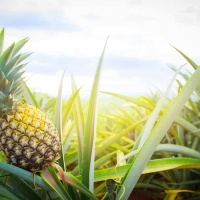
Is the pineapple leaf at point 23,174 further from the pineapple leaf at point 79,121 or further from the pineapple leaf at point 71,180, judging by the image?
the pineapple leaf at point 79,121

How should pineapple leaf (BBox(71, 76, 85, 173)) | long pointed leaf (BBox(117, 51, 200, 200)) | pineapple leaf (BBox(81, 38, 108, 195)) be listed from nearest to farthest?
1. long pointed leaf (BBox(117, 51, 200, 200))
2. pineapple leaf (BBox(81, 38, 108, 195))
3. pineapple leaf (BBox(71, 76, 85, 173))

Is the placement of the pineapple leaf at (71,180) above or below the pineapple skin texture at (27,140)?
below

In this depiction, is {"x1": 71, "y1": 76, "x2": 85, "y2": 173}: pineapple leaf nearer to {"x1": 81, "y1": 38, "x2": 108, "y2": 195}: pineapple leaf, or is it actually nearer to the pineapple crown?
{"x1": 81, "y1": 38, "x2": 108, "y2": 195}: pineapple leaf

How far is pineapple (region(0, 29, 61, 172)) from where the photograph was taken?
59 centimetres

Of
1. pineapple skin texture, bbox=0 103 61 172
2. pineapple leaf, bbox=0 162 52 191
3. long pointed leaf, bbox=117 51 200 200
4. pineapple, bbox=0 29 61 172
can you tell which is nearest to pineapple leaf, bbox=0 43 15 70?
pineapple, bbox=0 29 61 172

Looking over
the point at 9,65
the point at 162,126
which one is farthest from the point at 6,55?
the point at 162,126

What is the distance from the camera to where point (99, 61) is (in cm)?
70

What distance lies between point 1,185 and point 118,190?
28 centimetres

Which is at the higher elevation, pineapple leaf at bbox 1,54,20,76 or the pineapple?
pineapple leaf at bbox 1,54,20,76

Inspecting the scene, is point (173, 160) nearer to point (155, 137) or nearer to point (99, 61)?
point (155, 137)

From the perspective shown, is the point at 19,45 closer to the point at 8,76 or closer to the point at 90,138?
the point at 8,76

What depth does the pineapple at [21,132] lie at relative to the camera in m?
0.59

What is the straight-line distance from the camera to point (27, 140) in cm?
59

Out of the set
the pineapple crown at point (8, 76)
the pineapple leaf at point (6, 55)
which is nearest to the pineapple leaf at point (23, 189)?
the pineapple crown at point (8, 76)
